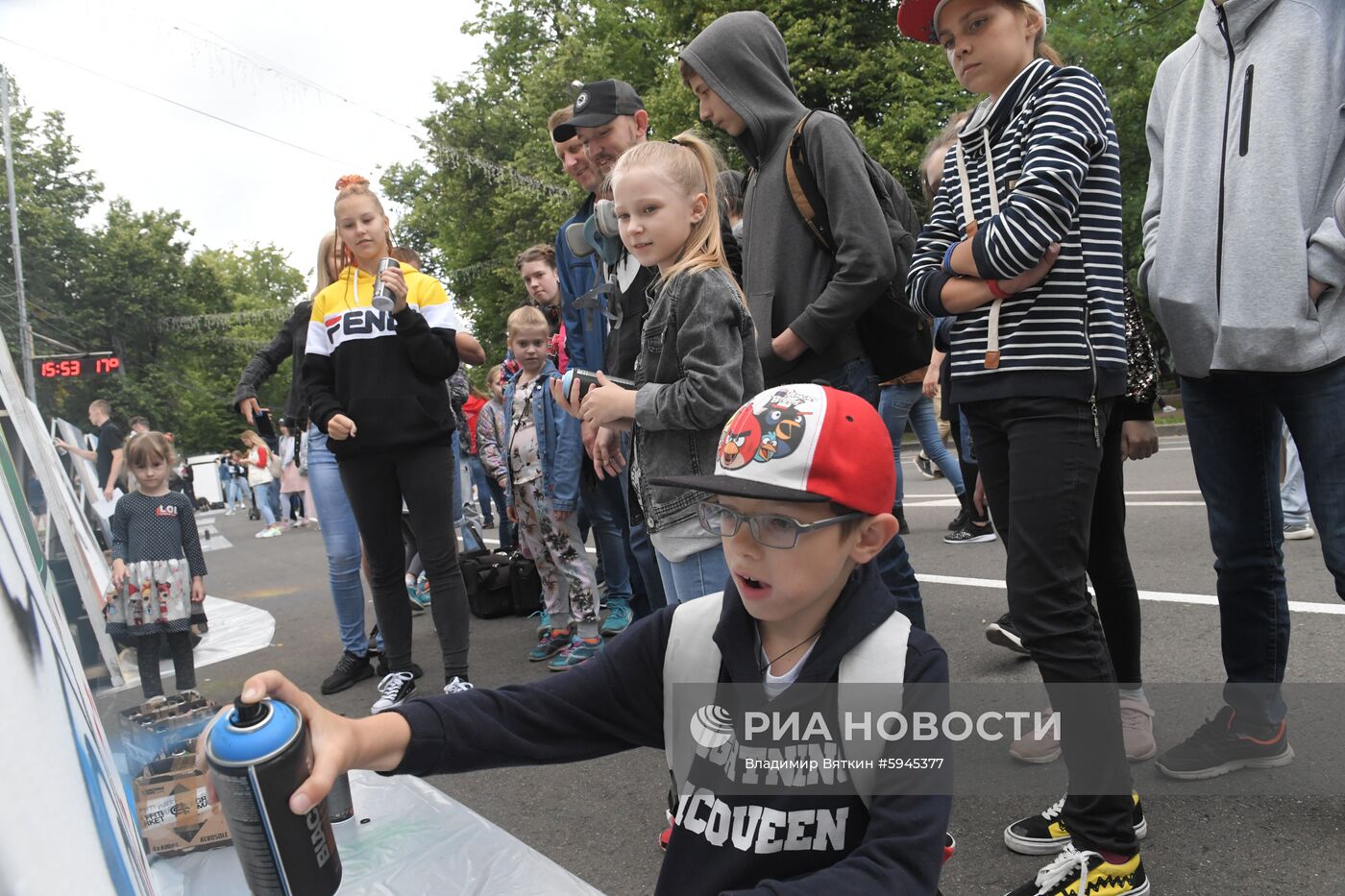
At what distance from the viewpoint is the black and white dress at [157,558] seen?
12.8 feet

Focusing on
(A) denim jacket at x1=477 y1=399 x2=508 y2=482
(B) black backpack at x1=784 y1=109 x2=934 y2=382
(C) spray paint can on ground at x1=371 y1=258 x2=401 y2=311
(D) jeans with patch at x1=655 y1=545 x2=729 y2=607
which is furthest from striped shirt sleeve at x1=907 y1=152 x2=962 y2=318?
(A) denim jacket at x1=477 y1=399 x2=508 y2=482

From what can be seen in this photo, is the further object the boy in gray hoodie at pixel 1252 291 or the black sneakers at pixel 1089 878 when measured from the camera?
the boy in gray hoodie at pixel 1252 291

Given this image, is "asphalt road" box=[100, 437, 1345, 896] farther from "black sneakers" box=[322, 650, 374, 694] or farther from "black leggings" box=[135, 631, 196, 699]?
"black leggings" box=[135, 631, 196, 699]

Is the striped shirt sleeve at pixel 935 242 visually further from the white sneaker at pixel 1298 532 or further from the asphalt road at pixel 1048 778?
the white sneaker at pixel 1298 532

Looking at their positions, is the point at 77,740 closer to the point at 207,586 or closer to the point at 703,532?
the point at 703,532

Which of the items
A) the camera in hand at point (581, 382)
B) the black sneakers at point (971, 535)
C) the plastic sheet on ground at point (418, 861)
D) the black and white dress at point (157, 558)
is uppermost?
the camera in hand at point (581, 382)

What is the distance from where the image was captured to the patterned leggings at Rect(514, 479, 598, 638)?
14.5 ft

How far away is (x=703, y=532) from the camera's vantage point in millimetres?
2352

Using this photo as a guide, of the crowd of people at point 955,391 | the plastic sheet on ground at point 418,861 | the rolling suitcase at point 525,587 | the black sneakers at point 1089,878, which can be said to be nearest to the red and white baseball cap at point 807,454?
the crowd of people at point 955,391

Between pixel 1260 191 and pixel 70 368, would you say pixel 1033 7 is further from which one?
pixel 70 368

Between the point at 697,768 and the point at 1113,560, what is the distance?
4.55 ft

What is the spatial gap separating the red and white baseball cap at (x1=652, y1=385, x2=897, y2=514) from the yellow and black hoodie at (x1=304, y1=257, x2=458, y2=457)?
2.40 m

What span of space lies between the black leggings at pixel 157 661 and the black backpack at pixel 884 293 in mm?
2601

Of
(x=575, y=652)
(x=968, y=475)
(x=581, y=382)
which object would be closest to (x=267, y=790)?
(x=581, y=382)
